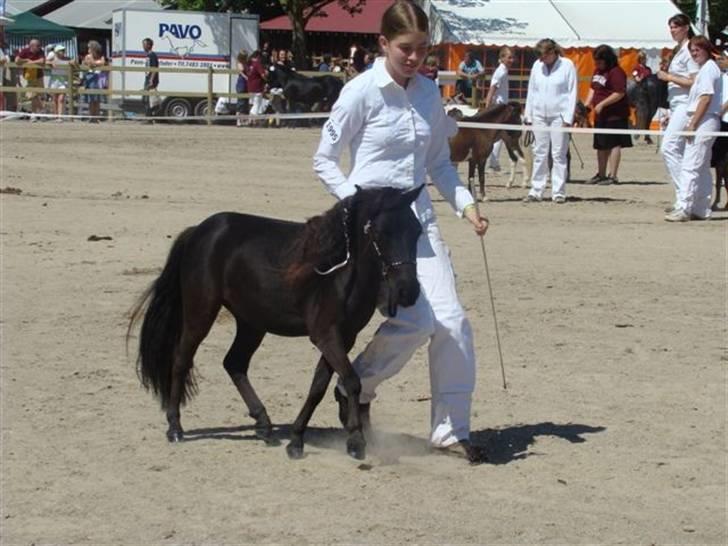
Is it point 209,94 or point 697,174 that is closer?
point 697,174

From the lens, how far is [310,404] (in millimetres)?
6703

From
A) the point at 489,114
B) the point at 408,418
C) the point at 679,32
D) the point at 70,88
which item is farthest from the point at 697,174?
the point at 70,88

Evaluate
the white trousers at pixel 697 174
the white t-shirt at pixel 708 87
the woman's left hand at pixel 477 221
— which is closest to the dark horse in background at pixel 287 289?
the woman's left hand at pixel 477 221

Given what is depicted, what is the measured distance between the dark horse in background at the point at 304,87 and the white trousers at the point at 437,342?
29.2 metres

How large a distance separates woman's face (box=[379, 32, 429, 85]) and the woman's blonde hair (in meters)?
0.02

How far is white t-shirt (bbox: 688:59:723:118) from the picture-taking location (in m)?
16.3

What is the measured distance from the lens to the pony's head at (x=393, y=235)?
626cm

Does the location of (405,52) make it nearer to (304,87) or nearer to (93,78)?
(304,87)

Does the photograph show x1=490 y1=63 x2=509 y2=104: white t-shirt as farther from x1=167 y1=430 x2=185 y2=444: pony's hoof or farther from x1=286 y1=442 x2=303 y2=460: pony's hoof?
x1=286 y1=442 x2=303 y2=460: pony's hoof

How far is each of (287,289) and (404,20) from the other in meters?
1.38

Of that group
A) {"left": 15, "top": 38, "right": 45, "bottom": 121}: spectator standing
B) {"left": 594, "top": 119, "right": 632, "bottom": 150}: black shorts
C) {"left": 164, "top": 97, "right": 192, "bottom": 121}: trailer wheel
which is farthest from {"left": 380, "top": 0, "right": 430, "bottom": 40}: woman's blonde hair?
{"left": 164, "top": 97, "right": 192, "bottom": 121}: trailer wheel

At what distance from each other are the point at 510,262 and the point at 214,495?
25.2 ft

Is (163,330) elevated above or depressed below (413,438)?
above

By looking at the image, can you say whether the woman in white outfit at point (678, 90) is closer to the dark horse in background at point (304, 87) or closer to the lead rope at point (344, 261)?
the lead rope at point (344, 261)
